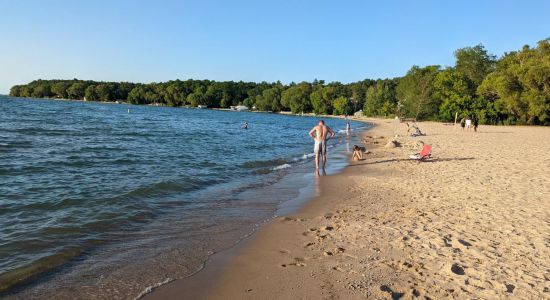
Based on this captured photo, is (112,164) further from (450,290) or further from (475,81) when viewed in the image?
(475,81)

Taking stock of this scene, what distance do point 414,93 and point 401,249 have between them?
280 feet

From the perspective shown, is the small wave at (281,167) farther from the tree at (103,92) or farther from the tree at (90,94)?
the tree at (90,94)

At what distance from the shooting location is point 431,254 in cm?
608

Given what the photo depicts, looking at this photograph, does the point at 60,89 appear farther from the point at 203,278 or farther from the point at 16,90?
the point at 203,278

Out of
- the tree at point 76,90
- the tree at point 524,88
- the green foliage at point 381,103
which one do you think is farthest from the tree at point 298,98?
the tree at point 76,90

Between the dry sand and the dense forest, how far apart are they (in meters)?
60.4

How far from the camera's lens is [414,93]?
3346 inches

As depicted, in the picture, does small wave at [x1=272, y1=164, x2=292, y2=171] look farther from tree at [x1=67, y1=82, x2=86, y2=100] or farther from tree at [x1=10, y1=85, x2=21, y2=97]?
tree at [x1=10, y1=85, x2=21, y2=97]

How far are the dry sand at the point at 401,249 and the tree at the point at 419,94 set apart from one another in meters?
75.5

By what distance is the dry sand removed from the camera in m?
4.98

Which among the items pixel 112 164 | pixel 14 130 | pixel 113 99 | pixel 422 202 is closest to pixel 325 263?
pixel 422 202

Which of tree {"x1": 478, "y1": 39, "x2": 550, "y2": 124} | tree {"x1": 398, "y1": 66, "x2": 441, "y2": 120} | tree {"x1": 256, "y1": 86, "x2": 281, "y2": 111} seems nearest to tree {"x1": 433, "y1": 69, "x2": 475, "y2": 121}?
tree {"x1": 398, "y1": 66, "x2": 441, "y2": 120}

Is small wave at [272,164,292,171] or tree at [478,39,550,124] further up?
tree at [478,39,550,124]

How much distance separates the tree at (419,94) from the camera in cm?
8244
